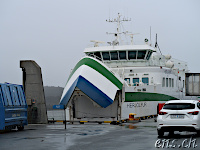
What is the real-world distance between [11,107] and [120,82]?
10.9 metres

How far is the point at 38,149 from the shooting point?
502 inches

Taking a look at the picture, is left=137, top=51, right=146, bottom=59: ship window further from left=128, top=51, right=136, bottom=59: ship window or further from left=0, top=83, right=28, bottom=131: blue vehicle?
left=0, top=83, right=28, bottom=131: blue vehicle

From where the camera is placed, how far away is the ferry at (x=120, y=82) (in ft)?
89.8

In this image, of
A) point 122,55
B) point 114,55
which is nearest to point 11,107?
point 114,55

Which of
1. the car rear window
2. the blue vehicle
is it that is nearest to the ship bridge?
the blue vehicle

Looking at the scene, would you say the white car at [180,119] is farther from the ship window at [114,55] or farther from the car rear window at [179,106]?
the ship window at [114,55]

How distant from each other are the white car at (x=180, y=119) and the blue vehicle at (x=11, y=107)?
7.29m

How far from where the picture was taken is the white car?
622 inches

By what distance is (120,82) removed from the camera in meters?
29.1

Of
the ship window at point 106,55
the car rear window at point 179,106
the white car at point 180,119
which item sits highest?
the ship window at point 106,55

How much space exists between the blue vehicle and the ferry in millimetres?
5778

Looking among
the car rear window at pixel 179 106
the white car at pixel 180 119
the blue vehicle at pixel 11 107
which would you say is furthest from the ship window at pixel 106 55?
the white car at pixel 180 119

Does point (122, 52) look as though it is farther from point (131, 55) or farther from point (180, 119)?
point (180, 119)

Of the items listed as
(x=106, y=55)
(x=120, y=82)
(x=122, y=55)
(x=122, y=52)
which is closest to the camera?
(x=120, y=82)
